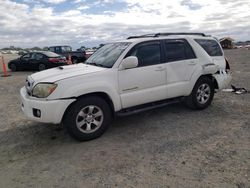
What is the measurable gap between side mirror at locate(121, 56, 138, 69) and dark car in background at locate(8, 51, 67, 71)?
1295 centimetres

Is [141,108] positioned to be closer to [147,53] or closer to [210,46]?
[147,53]

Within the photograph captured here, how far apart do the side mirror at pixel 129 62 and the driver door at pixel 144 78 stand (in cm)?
11

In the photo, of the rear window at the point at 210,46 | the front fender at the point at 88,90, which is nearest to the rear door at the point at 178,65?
the rear window at the point at 210,46

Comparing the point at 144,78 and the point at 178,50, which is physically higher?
the point at 178,50

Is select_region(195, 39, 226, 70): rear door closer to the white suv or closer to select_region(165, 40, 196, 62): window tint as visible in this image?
the white suv

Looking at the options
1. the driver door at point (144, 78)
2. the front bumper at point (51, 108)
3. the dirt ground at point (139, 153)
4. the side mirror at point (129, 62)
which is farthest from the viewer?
the driver door at point (144, 78)

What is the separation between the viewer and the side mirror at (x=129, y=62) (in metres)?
4.82

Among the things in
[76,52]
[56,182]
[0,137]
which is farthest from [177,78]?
[76,52]

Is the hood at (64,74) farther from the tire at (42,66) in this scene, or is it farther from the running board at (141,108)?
the tire at (42,66)

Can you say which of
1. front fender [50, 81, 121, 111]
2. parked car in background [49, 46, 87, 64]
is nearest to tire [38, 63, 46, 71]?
parked car in background [49, 46, 87, 64]

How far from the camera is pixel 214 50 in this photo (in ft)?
21.8

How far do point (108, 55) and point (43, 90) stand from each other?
161 centimetres

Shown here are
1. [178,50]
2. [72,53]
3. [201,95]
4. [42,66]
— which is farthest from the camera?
[72,53]

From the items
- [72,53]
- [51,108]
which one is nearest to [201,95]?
[51,108]
